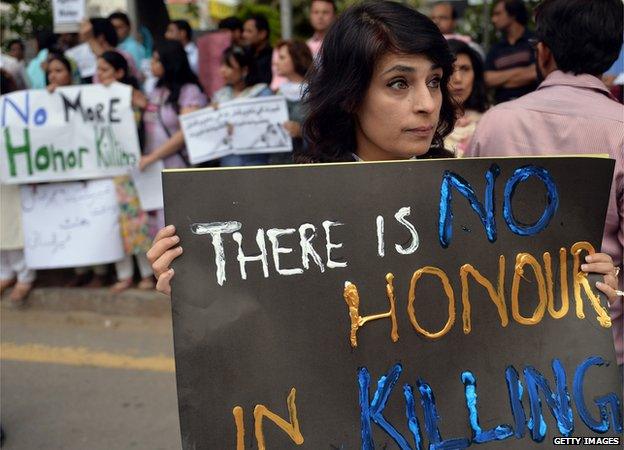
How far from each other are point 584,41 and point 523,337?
37.5 inches

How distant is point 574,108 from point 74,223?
145 inches

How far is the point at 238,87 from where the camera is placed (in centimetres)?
470

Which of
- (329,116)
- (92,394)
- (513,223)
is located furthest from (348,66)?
(92,394)

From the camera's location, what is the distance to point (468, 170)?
1.43 m

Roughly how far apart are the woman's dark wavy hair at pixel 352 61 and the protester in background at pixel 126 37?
4.61 metres

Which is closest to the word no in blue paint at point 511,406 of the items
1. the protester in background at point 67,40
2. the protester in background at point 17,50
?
the protester in background at point 67,40

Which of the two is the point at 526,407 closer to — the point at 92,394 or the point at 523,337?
the point at 523,337

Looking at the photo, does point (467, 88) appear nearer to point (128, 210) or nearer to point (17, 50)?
point (128, 210)

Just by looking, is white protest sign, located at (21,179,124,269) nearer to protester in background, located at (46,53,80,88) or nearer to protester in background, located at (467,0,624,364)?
protester in background, located at (46,53,80,88)

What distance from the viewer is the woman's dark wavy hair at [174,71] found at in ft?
15.4

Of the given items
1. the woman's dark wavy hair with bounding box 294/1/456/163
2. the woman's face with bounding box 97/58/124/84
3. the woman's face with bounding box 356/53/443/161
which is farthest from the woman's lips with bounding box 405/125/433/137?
the woman's face with bounding box 97/58/124/84

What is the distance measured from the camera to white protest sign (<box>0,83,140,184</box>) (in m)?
4.63

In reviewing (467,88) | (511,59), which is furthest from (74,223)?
(511,59)

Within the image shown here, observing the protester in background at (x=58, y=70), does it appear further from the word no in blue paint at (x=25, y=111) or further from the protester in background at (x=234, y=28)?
the protester in background at (x=234, y=28)
